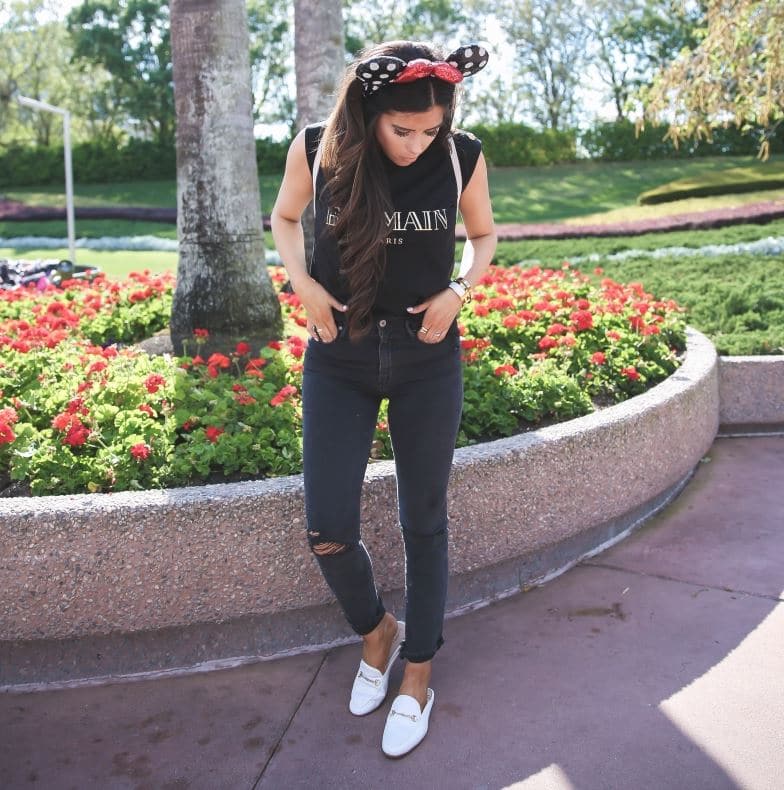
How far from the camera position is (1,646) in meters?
3.09

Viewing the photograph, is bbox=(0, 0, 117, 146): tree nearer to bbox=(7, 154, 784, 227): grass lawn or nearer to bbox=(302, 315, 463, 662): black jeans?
bbox=(7, 154, 784, 227): grass lawn

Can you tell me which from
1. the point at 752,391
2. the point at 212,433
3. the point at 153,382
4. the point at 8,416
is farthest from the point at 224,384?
the point at 752,391

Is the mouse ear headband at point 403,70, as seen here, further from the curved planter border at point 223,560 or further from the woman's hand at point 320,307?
the curved planter border at point 223,560

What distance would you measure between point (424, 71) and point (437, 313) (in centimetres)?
64

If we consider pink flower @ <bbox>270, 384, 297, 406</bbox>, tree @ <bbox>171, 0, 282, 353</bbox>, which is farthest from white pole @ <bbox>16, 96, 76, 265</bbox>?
pink flower @ <bbox>270, 384, 297, 406</bbox>

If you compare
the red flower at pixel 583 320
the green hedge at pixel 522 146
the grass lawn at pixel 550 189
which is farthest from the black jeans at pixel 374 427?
the green hedge at pixel 522 146

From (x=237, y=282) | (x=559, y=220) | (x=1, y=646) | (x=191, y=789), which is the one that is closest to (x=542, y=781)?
(x=191, y=789)

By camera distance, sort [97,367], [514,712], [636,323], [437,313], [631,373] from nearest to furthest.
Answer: [437,313]
[514,712]
[97,367]
[631,373]
[636,323]

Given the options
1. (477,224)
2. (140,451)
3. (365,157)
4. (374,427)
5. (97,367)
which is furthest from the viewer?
(97,367)

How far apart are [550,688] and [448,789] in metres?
0.61

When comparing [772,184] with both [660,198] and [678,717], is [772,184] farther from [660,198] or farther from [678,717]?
[678,717]

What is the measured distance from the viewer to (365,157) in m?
2.39

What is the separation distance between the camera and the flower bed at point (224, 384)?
3.38m

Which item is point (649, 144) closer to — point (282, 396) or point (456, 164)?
point (282, 396)
